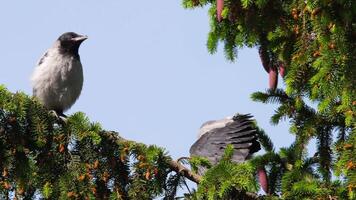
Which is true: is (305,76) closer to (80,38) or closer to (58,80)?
(58,80)

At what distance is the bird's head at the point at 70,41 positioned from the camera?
1002cm

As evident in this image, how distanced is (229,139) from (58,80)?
10.4ft

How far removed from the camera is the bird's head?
10020 millimetres

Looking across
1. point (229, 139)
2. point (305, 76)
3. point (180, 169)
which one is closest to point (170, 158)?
point (180, 169)

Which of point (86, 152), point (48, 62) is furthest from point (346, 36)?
point (48, 62)

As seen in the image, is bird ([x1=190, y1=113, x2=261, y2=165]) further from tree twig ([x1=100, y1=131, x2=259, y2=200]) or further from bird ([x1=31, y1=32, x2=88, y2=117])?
bird ([x1=31, y1=32, x2=88, y2=117])

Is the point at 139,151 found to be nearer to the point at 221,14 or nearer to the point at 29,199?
the point at 29,199

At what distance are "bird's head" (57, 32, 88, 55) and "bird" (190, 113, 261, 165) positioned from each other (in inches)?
123

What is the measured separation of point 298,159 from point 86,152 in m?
1.80

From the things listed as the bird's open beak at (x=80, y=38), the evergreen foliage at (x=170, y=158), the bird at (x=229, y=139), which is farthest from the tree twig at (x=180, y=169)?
the bird's open beak at (x=80, y=38)

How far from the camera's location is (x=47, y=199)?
5.09 metres

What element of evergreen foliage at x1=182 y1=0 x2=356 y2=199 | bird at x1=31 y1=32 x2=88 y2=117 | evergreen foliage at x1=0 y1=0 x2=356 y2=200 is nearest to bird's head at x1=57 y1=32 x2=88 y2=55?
bird at x1=31 y1=32 x2=88 y2=117

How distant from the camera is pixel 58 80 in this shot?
30.9 ft

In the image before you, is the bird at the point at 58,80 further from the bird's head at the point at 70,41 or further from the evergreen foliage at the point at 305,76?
the evergreen foliage at the point at 305,76
